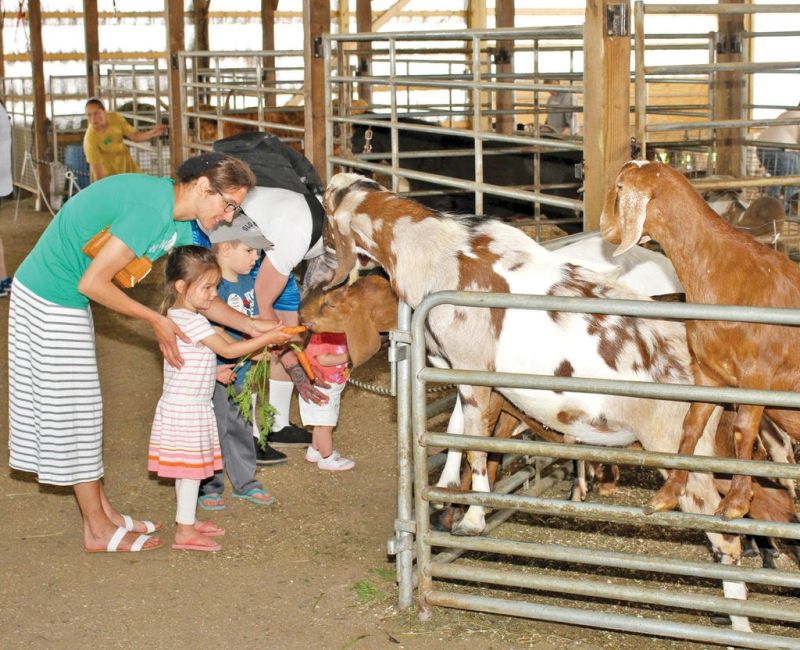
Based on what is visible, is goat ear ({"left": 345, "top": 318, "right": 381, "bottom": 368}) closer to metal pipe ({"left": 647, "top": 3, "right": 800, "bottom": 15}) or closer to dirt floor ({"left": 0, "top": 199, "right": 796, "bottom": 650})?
dirt floor ({"left": 0, "top": 199, "right": 796, "bottom": 650})

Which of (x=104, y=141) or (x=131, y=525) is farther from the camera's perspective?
(x=104, y=141)

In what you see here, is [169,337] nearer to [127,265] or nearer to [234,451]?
[127,265]

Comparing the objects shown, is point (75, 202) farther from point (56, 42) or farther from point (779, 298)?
point (56, 42)

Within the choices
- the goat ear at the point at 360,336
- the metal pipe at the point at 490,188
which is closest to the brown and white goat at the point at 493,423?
the goat ear at the point at 360,336

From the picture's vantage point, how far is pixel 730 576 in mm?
3061

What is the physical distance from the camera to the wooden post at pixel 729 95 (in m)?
6.61

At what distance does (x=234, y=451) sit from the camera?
4.79 m

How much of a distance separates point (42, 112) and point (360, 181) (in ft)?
38.6

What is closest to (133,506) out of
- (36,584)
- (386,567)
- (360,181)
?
(36,584)

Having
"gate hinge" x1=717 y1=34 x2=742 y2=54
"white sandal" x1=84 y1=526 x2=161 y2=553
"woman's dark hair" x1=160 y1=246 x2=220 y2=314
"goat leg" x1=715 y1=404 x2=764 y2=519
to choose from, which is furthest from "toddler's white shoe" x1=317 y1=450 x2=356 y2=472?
"gate hinge" x1=717 y1=34 x2=742 y2=54

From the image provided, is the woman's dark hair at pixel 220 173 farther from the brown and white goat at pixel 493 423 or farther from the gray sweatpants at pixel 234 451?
the gray sweatpants at pixel 234 451

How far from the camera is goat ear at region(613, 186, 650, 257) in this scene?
326 centimetres

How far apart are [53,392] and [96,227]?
0.63m

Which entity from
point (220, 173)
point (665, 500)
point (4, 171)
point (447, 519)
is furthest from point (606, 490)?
point (4, 171)
